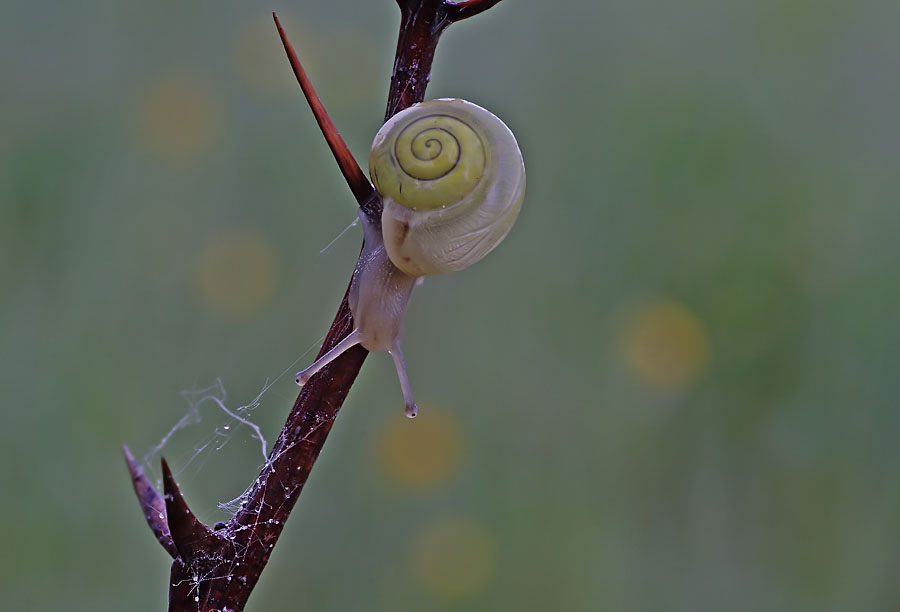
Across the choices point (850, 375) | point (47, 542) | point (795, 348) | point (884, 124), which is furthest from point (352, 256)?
point (884, 124)

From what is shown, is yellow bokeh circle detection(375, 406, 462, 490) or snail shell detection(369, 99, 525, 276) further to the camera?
yellow bokeh circle detection(375, 406, 462, 490)

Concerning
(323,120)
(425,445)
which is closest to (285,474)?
(323,120)

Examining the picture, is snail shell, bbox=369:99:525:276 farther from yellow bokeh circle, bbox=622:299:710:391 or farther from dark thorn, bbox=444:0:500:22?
yellow bokeh circle, bbox=622:299:710:391

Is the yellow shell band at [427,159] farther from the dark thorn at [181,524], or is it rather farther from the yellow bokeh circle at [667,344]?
the yellow bokeh circle at [667,344]

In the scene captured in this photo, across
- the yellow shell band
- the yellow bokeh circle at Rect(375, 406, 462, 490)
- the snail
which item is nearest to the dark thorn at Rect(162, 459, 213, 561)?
the snail

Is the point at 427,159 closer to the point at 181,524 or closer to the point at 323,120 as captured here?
the point at 323,120

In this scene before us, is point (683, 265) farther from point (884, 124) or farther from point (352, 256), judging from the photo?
point (352, 256)
